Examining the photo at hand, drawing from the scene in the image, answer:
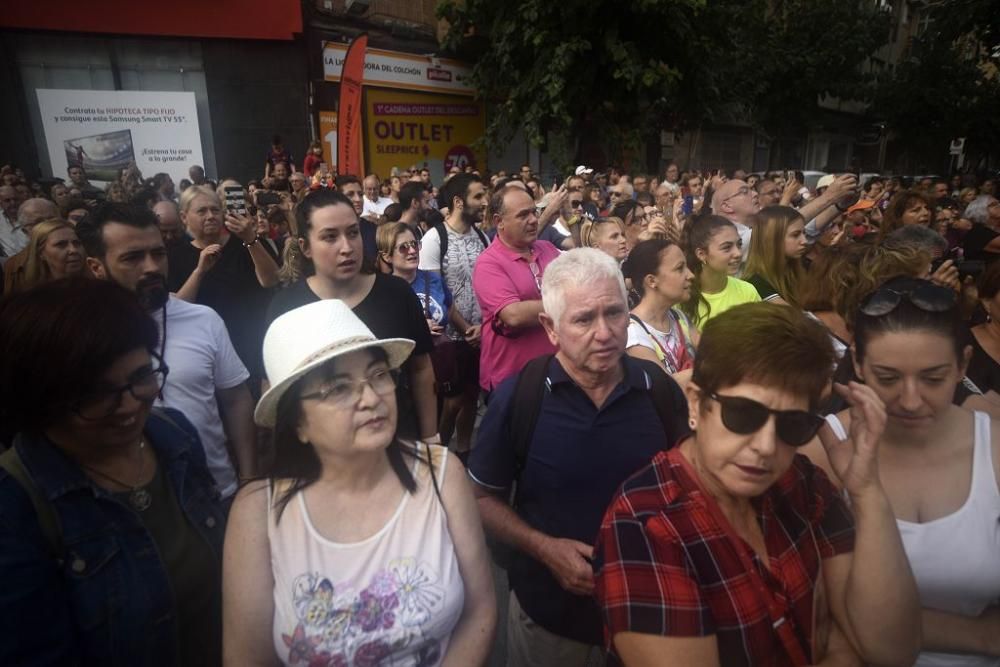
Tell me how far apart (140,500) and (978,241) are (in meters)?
7.61

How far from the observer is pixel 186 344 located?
2527 millimetres

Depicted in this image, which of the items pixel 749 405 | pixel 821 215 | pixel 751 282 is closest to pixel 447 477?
pixel 749 405

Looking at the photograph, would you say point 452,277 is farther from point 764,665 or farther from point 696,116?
point 696,116

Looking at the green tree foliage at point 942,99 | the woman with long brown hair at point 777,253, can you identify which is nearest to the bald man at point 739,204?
the woman with long brown hair at point 777,253

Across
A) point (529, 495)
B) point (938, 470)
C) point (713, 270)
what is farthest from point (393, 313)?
point (938, 470)

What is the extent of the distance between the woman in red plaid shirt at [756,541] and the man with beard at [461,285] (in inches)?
117

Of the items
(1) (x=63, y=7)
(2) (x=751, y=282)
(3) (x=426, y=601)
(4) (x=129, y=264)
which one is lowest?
(3) (x=426, y=601)

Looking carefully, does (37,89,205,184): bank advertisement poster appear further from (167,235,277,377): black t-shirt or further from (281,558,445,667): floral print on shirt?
(281,558,445,667): floral print on shirt

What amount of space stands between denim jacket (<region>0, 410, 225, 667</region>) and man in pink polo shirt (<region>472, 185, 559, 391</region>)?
6.61 feet

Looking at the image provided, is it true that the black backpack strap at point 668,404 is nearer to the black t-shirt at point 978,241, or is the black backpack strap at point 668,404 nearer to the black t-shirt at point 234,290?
the black t-shirt at point 234,290

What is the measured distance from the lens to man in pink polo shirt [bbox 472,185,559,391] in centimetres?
328

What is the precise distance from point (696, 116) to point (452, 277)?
49.0 feet

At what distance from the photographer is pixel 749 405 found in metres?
1.41

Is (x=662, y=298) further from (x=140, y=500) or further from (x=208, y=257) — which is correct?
(x=208, y=257)
